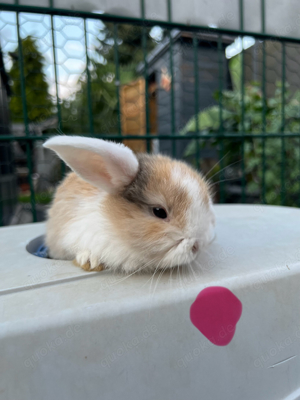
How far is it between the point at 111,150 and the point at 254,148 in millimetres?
3365

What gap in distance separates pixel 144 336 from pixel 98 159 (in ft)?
1.62

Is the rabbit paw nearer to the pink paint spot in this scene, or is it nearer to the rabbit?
the rabbit

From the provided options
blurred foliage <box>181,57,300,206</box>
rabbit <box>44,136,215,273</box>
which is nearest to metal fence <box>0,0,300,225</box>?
blurred foliage <box>181,57,300,206</box>

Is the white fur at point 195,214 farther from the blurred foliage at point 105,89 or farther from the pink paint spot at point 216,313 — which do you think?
the blurred foliage at point 105,89

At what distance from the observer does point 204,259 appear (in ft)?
2.97

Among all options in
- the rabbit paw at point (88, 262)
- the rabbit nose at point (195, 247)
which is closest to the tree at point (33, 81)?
the rabbit paw at point (88, 262)

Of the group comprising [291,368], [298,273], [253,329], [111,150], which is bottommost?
[291,368]

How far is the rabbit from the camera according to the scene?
2.63 ft

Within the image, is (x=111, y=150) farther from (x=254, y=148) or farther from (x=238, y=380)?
(x=254, y=148)

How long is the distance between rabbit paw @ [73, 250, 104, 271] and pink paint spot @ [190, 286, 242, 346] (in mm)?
317

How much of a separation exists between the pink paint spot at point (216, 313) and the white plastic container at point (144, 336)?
0.04 feet

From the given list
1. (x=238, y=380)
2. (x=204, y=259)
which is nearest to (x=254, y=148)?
(x=204, y=259)

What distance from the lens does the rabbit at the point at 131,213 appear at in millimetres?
801

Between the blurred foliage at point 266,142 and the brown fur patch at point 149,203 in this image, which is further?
the blurred foliage at point 266,142
